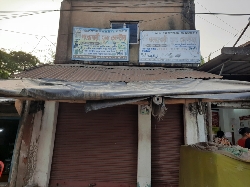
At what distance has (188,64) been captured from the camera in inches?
301

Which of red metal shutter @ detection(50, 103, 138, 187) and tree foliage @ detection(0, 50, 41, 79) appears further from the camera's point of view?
tree foliage @ detection(0, 50, 41, 79)

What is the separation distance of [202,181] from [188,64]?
17.4 feet

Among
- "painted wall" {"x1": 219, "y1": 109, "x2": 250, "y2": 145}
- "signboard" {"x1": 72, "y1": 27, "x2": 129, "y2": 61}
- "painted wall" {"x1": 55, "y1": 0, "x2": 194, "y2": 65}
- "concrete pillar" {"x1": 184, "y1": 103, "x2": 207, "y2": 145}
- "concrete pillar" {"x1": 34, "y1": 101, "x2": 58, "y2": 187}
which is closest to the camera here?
"concrete pillar" {"x1": 34, "y1": 101, "x2": 58, "y2": 187}

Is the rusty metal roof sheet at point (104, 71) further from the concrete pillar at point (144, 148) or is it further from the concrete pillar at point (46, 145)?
the concrete pillar at point (144, 148)

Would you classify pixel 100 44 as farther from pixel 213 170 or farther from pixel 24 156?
pixel 213 170

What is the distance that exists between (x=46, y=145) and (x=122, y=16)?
246 inches

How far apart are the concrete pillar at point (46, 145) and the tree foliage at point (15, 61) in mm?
14215

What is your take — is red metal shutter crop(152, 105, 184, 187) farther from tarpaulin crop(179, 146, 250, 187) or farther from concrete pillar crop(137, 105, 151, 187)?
tarpaulin crop(179, 146, 250, 187)

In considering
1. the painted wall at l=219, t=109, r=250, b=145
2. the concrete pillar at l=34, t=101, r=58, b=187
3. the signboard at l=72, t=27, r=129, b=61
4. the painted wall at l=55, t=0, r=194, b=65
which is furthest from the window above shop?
the painted wall at l=219, t=109, r=250, b=145

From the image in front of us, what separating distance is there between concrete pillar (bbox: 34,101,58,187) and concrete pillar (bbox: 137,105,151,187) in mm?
2820

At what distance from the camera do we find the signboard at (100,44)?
311 inches

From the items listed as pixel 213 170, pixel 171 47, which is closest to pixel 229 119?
pixel 171 47

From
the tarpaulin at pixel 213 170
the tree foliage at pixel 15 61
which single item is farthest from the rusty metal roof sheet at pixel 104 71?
the tree foliage at pixel 15 61

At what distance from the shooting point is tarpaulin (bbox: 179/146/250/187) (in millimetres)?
2768
